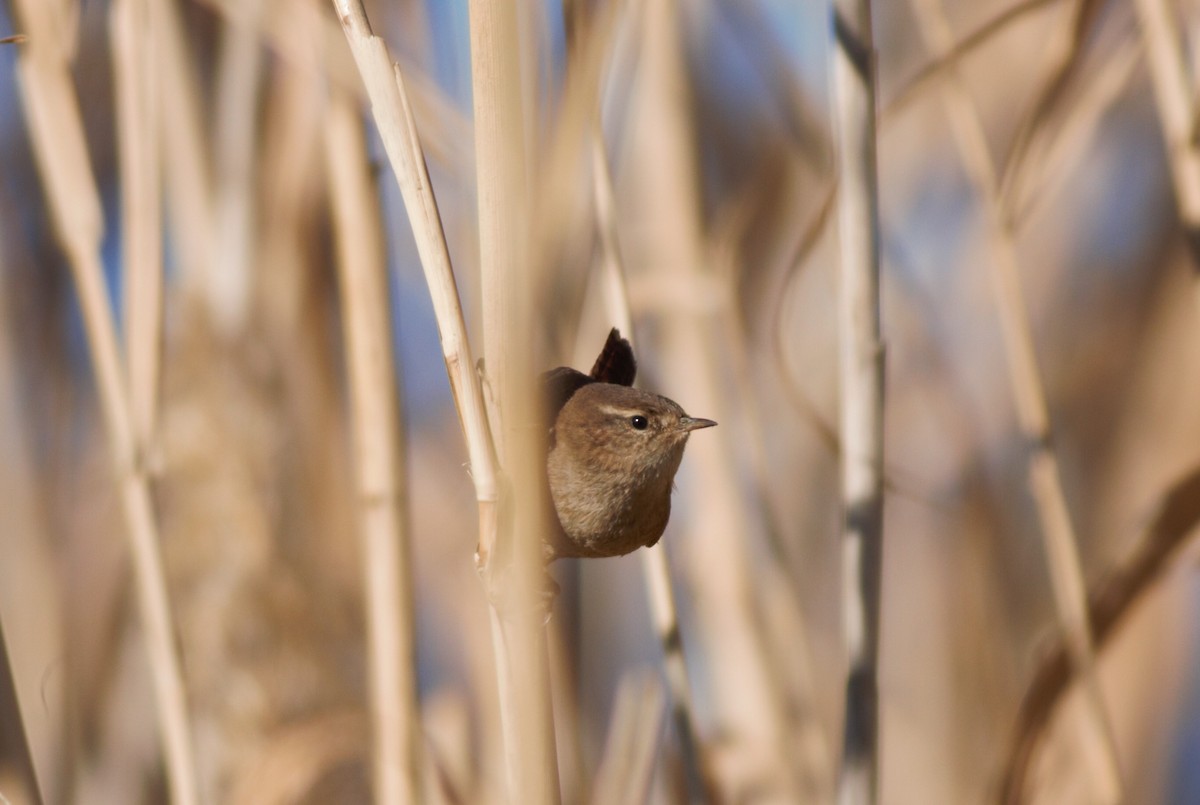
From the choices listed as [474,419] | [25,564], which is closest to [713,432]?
[474,419]

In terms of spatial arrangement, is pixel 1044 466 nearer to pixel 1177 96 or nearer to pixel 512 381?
pixel 1177 96

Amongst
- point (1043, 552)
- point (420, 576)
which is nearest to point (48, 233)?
point (420, 576)

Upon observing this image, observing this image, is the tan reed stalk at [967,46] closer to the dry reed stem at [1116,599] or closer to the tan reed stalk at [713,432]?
the tan reed stalk at [713,432]

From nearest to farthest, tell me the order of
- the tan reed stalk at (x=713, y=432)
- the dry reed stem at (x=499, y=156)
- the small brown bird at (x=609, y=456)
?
the dry reed stem at (x=499, y=156) → the small brown bird at (x=609, y=456) → the tan reed stalk at (x=713, y=432)

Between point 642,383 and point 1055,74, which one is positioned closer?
point 1055,74

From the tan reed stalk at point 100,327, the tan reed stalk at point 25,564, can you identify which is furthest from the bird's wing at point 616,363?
the tan reed stalk at point 25,564

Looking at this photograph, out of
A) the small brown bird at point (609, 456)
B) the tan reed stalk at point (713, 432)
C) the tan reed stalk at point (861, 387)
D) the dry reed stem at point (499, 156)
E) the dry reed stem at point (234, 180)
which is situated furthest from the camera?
the dry reed stem at point (234, 180)
